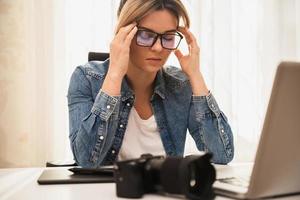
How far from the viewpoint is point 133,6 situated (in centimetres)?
126

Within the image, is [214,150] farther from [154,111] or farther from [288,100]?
[288,100]

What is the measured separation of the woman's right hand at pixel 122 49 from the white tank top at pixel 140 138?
0.21 metres

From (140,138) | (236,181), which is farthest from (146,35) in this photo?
(236,181)

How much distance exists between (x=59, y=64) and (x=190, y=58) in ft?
3.30

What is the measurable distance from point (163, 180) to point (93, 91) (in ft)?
2.38

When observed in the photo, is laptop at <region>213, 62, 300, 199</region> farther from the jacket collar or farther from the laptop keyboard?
the jacket collar

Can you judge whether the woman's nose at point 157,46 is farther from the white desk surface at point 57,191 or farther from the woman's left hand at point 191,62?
the white desk surface at point 57,191

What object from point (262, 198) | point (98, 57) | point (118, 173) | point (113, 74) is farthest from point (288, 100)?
point (98, 57)

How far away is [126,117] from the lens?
131 centimetres

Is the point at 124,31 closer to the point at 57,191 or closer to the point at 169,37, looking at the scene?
the point at 169,37

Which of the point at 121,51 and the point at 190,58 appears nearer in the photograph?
the point at 121,51

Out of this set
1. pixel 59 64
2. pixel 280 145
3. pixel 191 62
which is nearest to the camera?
pixel 280 145

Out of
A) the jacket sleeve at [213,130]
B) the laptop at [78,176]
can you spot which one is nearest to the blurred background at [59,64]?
the jacket sleeve at [213,130]

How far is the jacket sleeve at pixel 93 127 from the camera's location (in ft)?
3.70
